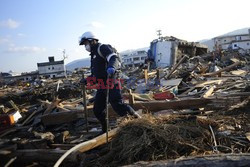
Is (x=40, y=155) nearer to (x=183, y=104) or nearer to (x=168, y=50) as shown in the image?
(x=183, y=104)

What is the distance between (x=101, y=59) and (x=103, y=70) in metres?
0.22

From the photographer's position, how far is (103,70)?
16.6ft

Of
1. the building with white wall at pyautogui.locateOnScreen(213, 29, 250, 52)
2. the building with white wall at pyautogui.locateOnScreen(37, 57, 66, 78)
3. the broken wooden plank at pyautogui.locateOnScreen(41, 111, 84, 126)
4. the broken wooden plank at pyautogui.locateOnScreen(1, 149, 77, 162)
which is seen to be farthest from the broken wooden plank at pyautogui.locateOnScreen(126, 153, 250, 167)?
the building with white wall at pyautogui.locateOnScreen(213, 29, 250, 52)

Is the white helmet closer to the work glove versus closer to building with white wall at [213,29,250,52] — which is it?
the work glove

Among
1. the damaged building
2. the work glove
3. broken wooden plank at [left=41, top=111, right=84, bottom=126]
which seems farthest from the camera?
the damaged building

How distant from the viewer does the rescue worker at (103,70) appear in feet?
16.0

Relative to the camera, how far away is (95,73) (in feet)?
16.9

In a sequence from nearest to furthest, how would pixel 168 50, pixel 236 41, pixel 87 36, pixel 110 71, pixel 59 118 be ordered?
pixel 110 71 → pixel 87 36 → pixel 59 118 → pixel 168 50 → pixel 236 41

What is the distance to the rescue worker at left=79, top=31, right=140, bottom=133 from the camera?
487 cm

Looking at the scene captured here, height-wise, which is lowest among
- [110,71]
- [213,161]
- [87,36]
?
[213,161]

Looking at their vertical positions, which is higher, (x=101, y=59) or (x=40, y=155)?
(x=101, y=59)

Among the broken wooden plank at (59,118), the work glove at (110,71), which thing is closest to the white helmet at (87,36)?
the work glove at (110,71)

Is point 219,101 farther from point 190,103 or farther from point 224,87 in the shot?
point 224,87

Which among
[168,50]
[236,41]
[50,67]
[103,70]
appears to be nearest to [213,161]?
[103,70]
